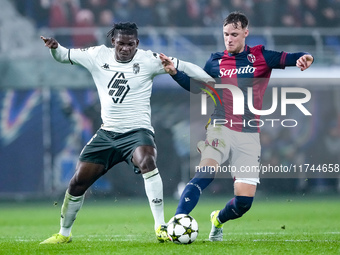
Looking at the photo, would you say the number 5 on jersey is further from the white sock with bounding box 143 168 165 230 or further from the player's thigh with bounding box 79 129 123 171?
the white sock with bounding box 143 168 165 230

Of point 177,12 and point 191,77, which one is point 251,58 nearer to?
point 191,77

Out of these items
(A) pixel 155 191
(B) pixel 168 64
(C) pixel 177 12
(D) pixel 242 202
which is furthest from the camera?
(C) pixel 177 12

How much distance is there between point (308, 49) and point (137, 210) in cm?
612

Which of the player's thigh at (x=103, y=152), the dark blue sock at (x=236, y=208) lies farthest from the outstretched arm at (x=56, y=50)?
the dark blue sock at (x=236, y=208)

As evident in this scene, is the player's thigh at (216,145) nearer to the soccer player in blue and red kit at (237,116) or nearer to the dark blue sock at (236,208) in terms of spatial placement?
the soccer player in blue and red kit at (237,116)

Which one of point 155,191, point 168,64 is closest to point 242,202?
point 155,191

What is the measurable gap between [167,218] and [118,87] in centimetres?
391

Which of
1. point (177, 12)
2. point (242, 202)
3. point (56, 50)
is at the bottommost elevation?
point (242, 202)

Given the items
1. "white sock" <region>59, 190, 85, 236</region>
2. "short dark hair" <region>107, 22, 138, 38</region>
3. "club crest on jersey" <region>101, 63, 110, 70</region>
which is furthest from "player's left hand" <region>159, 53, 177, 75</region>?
"white sock" <region>59, 190, 85, 236</region>

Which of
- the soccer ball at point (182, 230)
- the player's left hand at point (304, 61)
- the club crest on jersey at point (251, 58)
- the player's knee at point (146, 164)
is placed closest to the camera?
the soccer ball at point (182, 230)

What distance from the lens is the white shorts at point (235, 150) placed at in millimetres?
6977

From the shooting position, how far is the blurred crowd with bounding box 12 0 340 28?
16.7 m

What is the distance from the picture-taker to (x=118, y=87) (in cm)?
711

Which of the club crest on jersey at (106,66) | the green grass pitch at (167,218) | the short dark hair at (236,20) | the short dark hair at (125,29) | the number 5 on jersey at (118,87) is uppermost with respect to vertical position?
the short dark hair at (236,20)
